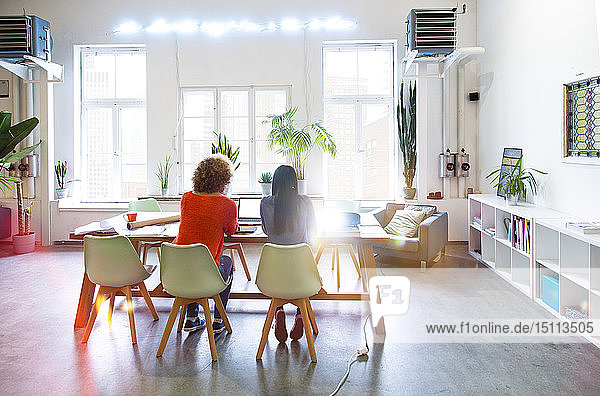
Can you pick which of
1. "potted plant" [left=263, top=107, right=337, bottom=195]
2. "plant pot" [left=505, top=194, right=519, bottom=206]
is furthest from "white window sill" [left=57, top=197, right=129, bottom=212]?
"plant pot" [left=505, top=194, right=519, bottom=206]

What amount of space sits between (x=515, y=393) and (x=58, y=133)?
751 centimetres

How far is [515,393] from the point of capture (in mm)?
3250

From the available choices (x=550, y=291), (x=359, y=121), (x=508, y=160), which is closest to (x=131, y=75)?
(x=359, y=121)

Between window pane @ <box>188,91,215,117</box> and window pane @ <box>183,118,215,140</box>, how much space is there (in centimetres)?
8

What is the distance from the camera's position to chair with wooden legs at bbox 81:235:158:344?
400 centimetres

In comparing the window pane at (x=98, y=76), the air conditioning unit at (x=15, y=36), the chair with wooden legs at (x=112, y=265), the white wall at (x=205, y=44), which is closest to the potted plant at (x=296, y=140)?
the white wall at (x=205, y=44)

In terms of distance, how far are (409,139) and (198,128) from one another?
3.06m

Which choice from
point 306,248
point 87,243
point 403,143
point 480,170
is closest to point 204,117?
point 403,143

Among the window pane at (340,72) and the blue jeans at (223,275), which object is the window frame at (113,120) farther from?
the blue jeans at (223,275)

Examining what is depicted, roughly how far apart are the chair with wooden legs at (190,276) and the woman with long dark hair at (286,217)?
500 millimetres

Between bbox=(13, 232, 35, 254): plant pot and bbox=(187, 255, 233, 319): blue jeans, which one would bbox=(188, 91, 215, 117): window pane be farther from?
bbox=(187, 255, 233, 319): blue jeans

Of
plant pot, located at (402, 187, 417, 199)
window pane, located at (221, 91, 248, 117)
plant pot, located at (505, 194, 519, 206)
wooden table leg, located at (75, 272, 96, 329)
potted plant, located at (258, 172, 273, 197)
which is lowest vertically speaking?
wooden table leg, located at (75, 272, 96, 329)

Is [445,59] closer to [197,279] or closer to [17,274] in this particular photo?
[197,279]

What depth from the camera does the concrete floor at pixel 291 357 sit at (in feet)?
11.0
